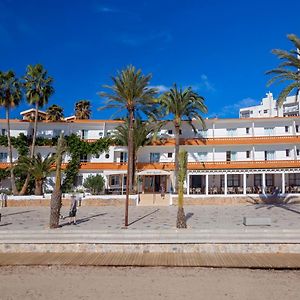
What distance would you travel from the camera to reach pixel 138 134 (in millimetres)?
41625

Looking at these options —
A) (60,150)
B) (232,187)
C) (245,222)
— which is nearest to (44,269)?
(60,150)

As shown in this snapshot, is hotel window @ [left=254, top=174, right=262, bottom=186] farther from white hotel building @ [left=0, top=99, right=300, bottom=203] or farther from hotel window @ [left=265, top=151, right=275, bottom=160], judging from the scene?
hotel window @ [left=265, top=151, right=275, bottom=160]

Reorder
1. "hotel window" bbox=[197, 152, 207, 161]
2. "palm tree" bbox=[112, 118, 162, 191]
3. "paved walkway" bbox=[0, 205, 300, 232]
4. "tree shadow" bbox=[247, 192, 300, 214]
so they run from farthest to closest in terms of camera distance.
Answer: "hotel window" bbox=[197, 152, 207, 161], "palm tree" bbox=[112, 118, 162, 191], "tree shadow" bbox=[247, 192, 300, 214], "paved walkway" bbox=[0, 205, 300, 232]

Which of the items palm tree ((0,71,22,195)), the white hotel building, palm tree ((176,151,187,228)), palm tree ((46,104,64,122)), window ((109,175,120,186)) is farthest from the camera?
palm tree ((46,104,64,122))

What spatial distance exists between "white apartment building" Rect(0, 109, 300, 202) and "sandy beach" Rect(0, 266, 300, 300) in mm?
28145

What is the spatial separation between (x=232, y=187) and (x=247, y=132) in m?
9.18

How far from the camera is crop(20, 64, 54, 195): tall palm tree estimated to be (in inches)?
1582

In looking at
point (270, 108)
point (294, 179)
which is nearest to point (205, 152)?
point (294, 179)

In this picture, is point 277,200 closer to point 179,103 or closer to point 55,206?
point 179,103

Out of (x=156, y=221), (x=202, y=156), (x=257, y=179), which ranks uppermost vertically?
(x=202, y=156)

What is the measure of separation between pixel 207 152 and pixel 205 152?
11.0 inches

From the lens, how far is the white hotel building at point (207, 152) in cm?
4259

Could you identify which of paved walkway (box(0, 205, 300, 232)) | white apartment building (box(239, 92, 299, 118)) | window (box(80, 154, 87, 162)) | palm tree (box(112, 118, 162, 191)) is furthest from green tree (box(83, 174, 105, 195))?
white apartment building (box(239, 92, 299, 118))

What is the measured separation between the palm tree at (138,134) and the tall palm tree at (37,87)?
1018 centimetres
